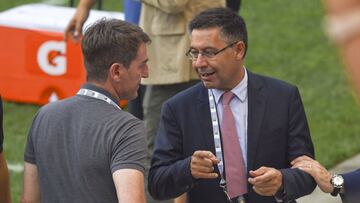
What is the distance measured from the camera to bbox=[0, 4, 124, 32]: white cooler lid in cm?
811

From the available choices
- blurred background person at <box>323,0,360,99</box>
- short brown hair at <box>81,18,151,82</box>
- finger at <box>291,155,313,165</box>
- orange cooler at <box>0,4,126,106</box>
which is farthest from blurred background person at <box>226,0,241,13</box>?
blurred background person at <box>323,0,360,99</box>

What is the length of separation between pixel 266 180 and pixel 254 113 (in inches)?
19.1

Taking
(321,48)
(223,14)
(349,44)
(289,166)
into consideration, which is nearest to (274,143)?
(289,166)

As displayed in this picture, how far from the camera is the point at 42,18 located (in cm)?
834

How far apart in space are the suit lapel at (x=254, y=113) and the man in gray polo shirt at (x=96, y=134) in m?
0.65

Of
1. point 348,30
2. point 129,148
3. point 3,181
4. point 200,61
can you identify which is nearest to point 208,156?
point 129,148

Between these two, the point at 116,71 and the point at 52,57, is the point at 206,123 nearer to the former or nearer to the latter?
the point at 116,71

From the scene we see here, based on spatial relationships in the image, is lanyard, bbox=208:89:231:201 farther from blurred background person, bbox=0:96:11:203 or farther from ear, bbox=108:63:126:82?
blurred background person, bbox=0:96:11:203

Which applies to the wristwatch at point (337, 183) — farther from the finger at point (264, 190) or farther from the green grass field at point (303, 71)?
the green grass field at point (303, 71)

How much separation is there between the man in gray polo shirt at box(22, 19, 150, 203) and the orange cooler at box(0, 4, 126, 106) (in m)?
4.68

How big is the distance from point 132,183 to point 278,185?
29.9 inches

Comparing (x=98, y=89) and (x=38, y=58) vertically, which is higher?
(x=98, y=89)

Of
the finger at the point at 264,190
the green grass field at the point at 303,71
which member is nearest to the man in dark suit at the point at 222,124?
the finger at the point at 264,190

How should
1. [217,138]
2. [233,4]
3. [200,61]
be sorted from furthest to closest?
[233,4] → [200,61] → [217,138]
